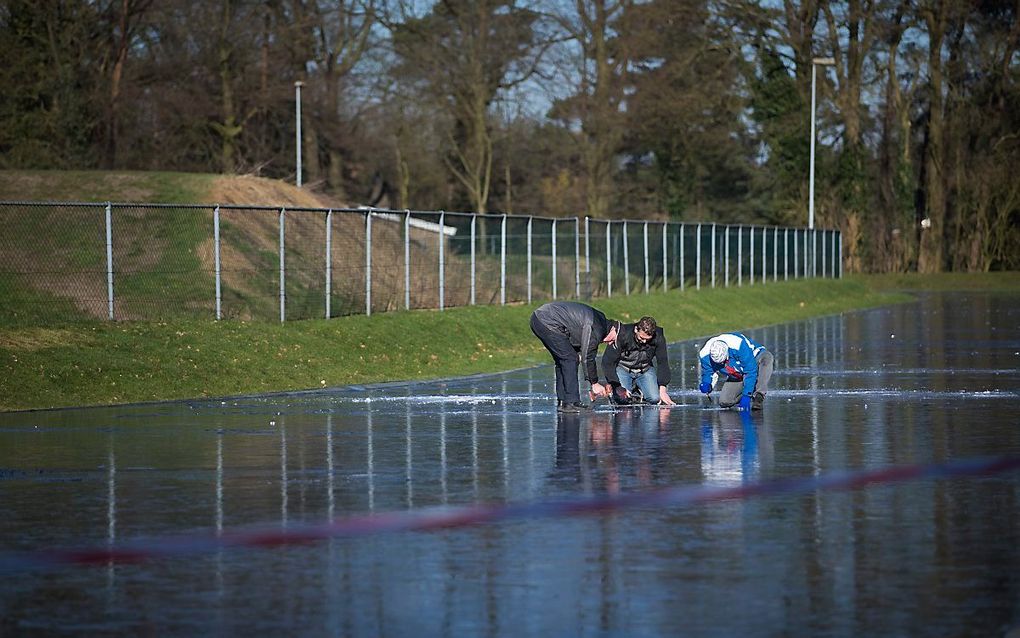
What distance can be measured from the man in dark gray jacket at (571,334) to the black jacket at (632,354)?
0.13m

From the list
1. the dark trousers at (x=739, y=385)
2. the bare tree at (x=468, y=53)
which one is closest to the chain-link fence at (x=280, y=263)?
the dark trousers at (x=739, y=385)

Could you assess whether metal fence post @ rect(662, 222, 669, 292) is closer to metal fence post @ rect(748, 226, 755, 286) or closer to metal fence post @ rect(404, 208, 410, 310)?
metal fence post @ rect(748, 226, 755, 286)

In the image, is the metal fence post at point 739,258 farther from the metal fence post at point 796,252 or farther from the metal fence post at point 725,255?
the metal fence post at point 796,252

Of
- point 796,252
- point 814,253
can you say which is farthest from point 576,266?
point 814,253

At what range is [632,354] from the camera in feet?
65.3

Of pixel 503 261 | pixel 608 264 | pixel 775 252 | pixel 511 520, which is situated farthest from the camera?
pixel 775 252

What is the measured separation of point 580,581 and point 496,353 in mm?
20976

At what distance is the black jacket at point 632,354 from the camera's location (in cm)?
1936

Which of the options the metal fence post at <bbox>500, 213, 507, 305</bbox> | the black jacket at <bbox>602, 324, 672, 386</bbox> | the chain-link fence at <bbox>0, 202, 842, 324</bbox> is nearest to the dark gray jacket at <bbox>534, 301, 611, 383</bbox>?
the black jacket at <bbox>602, 324, 672, 386</bbox>

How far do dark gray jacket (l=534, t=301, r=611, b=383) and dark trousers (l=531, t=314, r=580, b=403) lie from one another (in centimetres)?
5

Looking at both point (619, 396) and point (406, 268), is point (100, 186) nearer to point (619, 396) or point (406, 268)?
point (406, 268)

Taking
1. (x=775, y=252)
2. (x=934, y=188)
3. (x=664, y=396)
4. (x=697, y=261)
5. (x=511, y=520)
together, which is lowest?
(x=511, y=520)

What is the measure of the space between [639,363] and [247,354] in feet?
24.4

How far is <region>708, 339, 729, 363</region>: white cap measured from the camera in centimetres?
1897
